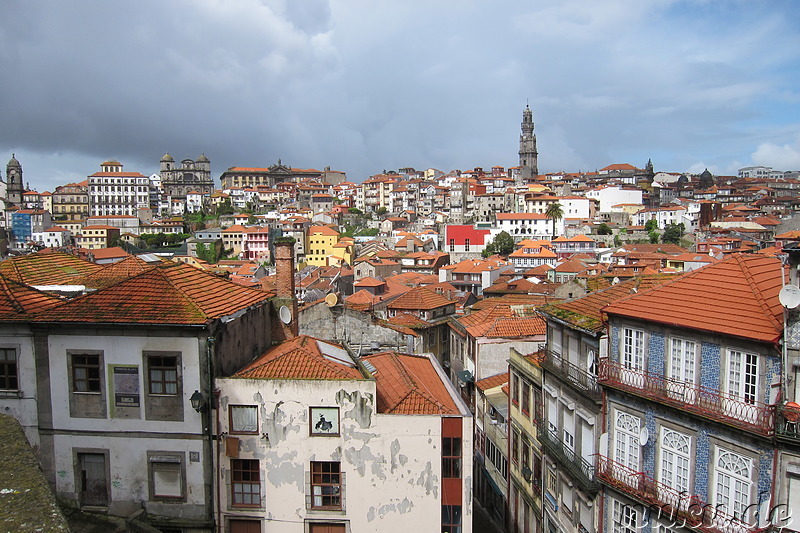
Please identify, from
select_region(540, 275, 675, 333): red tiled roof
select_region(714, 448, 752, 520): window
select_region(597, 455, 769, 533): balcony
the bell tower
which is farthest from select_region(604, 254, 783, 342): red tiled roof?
the bell tower

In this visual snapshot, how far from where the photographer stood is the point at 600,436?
1661cm

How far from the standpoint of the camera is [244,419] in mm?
14719

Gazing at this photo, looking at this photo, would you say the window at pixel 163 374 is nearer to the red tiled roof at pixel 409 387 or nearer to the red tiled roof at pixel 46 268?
the red tiled roof at pixel 409 387

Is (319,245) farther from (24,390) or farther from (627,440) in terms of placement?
(627,440)

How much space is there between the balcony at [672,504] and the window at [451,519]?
403 centimetres

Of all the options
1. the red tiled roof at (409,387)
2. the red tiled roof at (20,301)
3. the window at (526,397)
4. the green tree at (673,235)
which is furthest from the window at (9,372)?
the green tree at (673,235)

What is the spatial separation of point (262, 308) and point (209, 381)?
439 cm

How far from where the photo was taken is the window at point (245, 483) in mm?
14796

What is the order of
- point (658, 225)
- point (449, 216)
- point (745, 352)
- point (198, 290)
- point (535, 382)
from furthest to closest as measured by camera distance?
point (449, 216) → point (658, 225) → point (535, 382) → point (198, 290) → point (745, 352)

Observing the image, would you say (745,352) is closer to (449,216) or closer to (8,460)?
(8,460)

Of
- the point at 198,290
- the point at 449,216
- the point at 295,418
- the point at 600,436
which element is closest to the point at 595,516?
the point at 600,436

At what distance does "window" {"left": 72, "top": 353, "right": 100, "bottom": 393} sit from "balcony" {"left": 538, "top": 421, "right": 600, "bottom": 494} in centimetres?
1284

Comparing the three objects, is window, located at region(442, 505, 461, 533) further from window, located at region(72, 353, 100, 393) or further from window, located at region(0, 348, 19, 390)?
window, located at region(0, 348, 19, 390)

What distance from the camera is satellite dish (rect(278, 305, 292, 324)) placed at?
19391 mm
